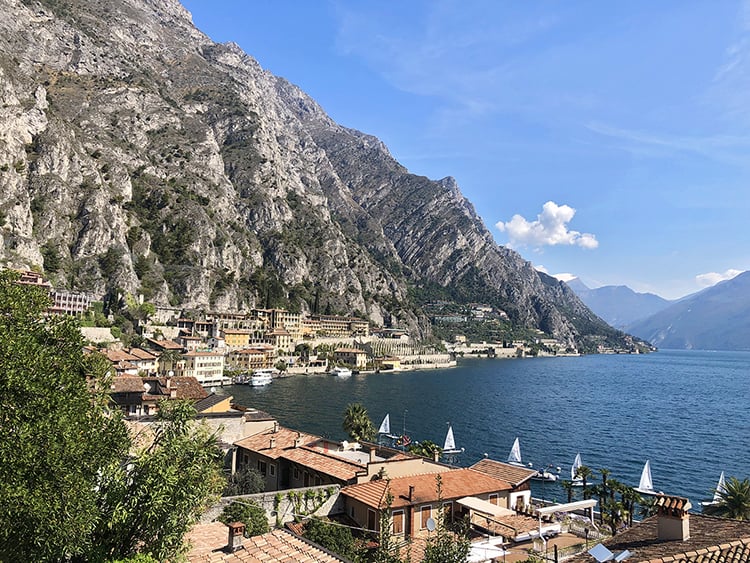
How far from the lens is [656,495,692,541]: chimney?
13.4m

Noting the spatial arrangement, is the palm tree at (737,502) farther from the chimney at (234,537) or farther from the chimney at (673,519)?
the chimney at (234,537)

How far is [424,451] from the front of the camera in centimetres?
4725

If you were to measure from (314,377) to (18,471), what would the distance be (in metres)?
135

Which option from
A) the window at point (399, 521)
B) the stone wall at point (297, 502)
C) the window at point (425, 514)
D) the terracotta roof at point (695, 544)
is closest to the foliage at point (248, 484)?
the stone wall at point (297, 502)

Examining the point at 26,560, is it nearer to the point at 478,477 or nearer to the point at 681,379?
the point at 478,477

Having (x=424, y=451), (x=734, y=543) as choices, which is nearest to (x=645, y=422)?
(x=424, y=451)

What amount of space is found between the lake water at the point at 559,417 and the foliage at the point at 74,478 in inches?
1736

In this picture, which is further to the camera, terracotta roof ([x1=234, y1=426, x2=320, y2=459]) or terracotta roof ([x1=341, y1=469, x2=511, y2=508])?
terracotta roof ([x1=234, y1=426, x2=320, y2=459])

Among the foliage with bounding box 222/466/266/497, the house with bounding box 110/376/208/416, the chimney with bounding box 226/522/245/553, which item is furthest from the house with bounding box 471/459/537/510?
the house with bounding box 110/376/208/416

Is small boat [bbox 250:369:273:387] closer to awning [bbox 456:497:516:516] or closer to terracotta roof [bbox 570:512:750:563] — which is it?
awning [bbox 456:497:516:516]

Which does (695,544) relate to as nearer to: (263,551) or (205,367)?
(263,551)

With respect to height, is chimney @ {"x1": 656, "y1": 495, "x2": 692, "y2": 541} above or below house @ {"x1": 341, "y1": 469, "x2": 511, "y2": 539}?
above

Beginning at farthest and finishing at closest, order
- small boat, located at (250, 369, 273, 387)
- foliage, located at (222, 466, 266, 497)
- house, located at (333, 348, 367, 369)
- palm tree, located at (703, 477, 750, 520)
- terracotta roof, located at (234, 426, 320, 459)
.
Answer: house, located at (333, 348, 367, 369) < small boat, located at (250, 369, 273, 387) < palm tree, located at (703, 477, 750, 520) < terracotta roof, located at (234, 426, 320, 459) < foliage, located at (222, 466, 266, 497)

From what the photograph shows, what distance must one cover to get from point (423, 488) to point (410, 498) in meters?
1.66
